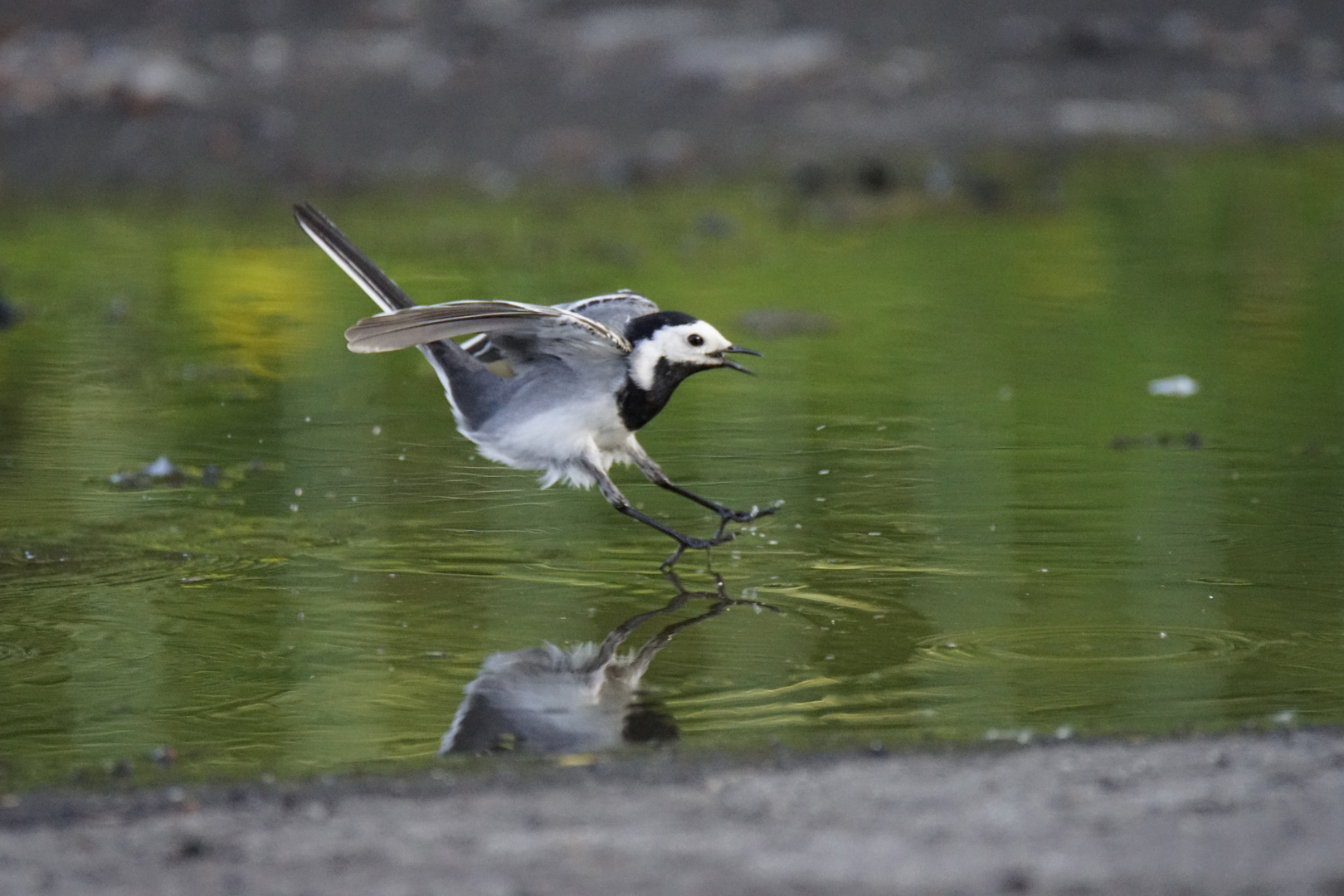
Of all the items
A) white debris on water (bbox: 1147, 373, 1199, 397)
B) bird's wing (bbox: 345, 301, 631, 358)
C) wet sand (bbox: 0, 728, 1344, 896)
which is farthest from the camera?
white debris on water (bbox: 1147, 373, 1199, 397)

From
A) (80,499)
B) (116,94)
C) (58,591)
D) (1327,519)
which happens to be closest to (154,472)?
(80,499)

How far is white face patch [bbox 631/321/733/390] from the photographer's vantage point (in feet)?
20.1

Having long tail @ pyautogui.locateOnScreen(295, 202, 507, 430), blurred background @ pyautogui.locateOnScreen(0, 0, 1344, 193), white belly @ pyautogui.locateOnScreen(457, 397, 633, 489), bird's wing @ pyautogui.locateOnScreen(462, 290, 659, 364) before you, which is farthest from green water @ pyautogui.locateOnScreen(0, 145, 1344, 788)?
blurred background @ pyautogui.locateOnScreen(0, 0, 1344, 193)

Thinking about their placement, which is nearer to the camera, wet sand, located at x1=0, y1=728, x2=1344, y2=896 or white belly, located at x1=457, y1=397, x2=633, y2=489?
wet sand, located at x1=0, y1=728, x2=1344, y2=896

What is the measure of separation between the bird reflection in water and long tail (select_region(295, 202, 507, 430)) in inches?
46.1

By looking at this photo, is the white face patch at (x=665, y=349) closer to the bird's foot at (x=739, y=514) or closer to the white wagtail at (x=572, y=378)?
the white wagtail at (x=572, y=378)

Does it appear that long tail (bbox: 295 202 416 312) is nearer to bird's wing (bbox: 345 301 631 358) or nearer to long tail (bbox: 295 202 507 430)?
long tail (bbox: 295 202 507 430)

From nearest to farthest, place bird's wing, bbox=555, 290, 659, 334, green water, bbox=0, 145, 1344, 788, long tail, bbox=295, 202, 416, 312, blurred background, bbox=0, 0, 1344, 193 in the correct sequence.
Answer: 1. green water, bbox=0, 145, 1344, 788
2. long tail, bbox=295, 202, 416, 312
3. bird's wing, bbox=555, 290, 659, 334
4. blurred background, bbox=0, 0, 1344, 193

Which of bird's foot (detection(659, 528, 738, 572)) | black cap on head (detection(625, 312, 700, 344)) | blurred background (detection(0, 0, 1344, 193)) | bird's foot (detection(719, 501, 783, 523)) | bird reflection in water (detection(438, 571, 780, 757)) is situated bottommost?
bird reflection in water (detection(438, 571, 780, 757))

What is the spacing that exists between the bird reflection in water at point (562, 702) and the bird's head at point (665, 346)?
929mm

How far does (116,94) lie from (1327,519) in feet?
38.4

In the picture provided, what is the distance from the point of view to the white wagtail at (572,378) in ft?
20.1

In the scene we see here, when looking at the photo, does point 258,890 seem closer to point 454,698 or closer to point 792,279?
point 454,698

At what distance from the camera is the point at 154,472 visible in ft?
23.5
